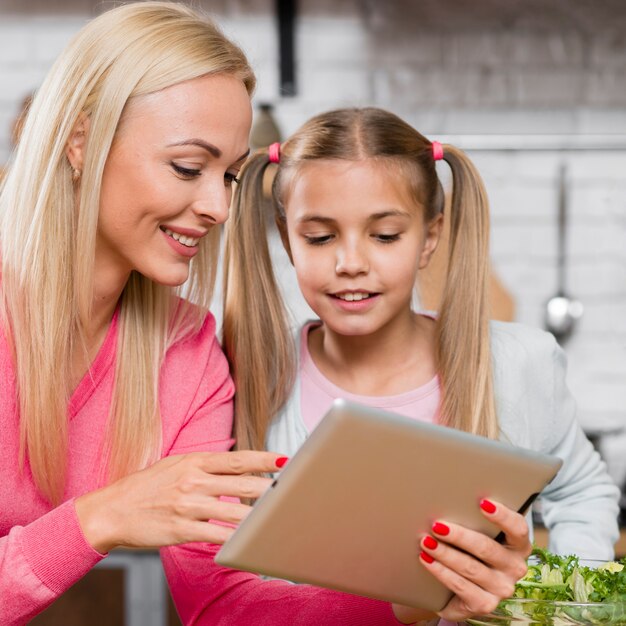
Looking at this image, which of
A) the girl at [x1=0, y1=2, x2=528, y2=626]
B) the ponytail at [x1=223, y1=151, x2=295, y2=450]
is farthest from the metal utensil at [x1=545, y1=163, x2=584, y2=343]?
the girl at [x1=0, y1=2, x2=528, y2=626]

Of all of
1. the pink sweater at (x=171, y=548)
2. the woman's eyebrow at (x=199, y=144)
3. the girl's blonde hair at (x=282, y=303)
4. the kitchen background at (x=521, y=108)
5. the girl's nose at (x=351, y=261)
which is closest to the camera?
the pink sweater at (x=171, y=548)

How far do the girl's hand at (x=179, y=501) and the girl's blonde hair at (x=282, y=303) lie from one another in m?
0.49

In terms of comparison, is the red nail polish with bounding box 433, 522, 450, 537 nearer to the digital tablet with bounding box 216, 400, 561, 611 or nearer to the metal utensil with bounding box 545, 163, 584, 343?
the digital tablet with bounding box 216, 400, 561, 611

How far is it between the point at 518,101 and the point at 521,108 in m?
0.02

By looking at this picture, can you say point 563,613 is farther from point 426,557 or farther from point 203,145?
point 203,145

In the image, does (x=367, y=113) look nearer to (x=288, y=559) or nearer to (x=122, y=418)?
(x=122, y=418)

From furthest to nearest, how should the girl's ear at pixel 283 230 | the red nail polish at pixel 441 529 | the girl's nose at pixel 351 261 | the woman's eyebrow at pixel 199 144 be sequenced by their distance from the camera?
the girl's ear at pixel 283 230 < the girl's nose at pixel 351 261 < the woman's eyebrow at pixel 199 144 < the red nail polish at pixel 441 529

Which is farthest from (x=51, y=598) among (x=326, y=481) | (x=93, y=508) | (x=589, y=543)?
(x=589, y=543)

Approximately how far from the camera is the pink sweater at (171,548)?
42.9 inches

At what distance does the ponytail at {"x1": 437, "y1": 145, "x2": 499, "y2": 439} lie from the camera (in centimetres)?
160

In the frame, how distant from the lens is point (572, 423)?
1709 millimetres

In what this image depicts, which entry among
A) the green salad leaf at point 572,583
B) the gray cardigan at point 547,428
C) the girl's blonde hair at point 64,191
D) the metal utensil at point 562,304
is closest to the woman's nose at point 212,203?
the girl's blonde hair at point 64,191

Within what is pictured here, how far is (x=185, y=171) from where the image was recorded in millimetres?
1274

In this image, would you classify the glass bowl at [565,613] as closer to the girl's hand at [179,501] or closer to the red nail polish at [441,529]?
the red nail polish at [441,529]
